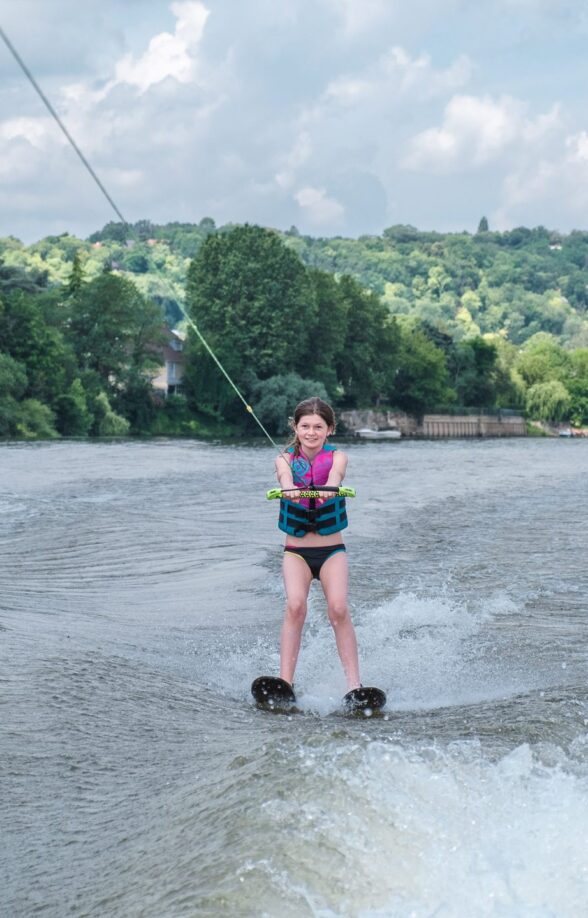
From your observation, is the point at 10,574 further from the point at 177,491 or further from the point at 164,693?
the point at 177,491

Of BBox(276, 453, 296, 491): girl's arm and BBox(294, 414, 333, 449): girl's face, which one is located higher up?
BBox(294, 414, 333, 449): girl's face

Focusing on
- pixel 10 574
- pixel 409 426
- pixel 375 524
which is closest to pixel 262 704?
pixel 10 574

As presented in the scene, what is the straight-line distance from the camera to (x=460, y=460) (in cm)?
4094

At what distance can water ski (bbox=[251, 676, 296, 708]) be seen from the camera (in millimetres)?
6668

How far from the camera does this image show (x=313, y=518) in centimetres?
670

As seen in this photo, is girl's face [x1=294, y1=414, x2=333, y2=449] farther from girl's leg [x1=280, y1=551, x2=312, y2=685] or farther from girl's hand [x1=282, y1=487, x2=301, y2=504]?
girl's leg [x1=280, y1=551, x2=312, y2=685]

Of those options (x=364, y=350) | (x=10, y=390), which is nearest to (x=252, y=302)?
(x=364, y=350)

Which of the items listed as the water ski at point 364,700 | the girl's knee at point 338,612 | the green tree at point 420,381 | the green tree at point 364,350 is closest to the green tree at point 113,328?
the green tree at point 364,350

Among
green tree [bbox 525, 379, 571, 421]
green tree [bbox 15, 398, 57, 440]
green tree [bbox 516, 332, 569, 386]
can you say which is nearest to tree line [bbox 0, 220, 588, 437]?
green tree [bbox 15, 398, 57, 440]

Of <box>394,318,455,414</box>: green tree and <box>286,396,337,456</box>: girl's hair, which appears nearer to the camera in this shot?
<box>286,396,337,456</box>: girl's hair

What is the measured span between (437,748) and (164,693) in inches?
98.1

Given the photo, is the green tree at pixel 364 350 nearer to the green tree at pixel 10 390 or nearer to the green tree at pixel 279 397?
the green tree at pixel 279 397

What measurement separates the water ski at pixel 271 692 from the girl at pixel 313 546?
0.28 feet

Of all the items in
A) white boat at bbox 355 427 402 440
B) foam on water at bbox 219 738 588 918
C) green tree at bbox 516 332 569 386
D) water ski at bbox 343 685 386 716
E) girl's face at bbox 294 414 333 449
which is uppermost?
green tree at bbox 516 332 569 386
